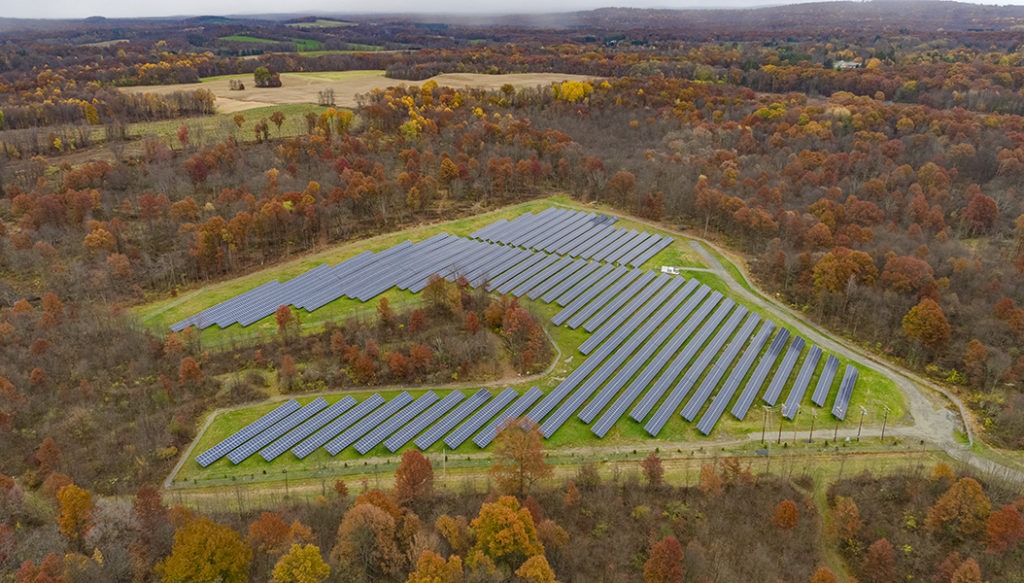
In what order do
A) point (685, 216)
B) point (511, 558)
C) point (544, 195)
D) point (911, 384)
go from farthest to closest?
1. point (544, 195)
2. point (685, 216)
3. point (911, 384)
4. point (511, 558)

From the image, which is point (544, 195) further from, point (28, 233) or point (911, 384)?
point (28, 233)

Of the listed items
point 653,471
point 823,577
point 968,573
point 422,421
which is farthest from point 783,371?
point 422,421

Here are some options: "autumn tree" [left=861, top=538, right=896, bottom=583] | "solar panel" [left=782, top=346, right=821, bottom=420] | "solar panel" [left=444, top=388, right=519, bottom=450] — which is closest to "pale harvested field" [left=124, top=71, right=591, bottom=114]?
"solar panel" [left=444, top=388, right=519, bottom=450]

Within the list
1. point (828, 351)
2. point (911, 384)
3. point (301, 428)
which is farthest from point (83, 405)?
point (911, 384)

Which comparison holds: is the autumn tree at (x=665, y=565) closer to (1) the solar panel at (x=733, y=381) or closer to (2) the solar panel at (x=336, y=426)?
(1) the solar panel at (x=733, y=381)

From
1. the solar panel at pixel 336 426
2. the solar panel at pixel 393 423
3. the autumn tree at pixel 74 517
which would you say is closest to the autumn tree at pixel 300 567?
the autumn tree at pixel 74 517
